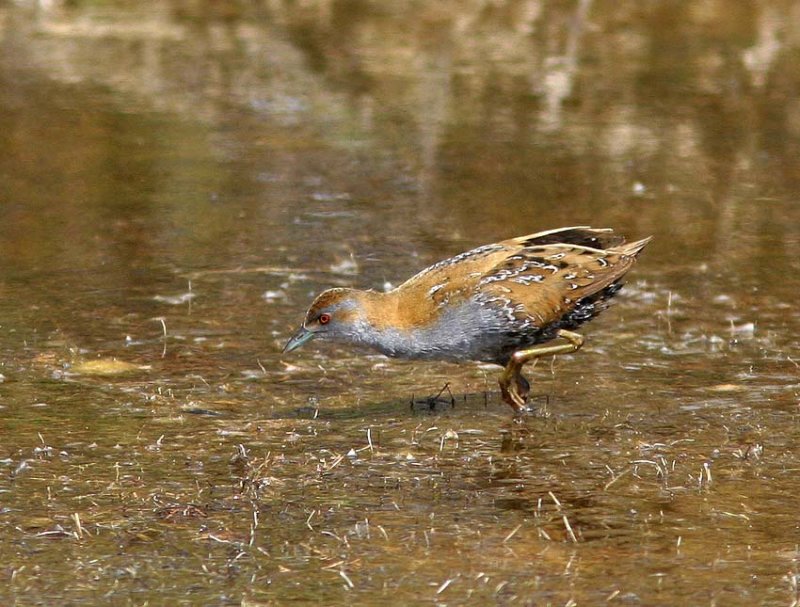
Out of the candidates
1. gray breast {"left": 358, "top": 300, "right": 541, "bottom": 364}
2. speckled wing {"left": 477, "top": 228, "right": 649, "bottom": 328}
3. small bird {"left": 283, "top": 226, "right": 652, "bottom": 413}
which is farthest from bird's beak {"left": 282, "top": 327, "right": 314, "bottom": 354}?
Answer: speckled wing {"left": 477, "top": 228, "right": 649, "bottom": 328}

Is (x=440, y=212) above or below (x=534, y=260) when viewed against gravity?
below

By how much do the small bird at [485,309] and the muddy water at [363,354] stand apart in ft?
1.12

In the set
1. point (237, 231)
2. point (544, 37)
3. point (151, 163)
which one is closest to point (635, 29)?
point (544, 37)

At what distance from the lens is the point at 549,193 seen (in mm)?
12773

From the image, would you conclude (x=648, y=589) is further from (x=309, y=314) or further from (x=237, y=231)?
(x=237, y=231)

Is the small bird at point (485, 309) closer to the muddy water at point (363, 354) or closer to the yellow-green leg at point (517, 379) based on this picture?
the yellow-green leg at point (517, 379)

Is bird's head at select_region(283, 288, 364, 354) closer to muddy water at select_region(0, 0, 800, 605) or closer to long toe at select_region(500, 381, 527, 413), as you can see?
muddy water at select_region(0, 0, 800, 605)

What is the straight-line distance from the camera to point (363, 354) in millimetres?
8891

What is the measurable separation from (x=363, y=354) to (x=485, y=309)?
1.37 metres

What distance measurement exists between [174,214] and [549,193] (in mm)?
3084

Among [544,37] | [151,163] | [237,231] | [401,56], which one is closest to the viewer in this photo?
[237,231]

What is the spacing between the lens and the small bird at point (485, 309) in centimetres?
771

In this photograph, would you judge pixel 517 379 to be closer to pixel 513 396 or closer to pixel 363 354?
pixel 513 396

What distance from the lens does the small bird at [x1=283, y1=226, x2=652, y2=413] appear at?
771cm
